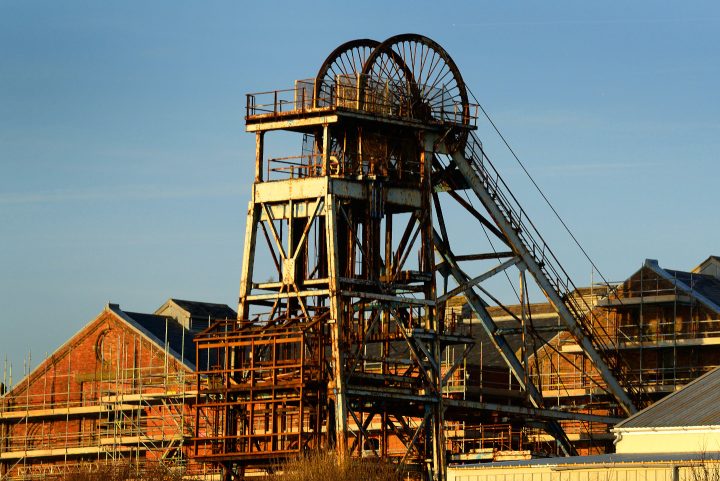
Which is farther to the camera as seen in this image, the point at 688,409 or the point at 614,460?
the point at 688,409

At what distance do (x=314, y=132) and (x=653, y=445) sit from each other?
1576 centimetres

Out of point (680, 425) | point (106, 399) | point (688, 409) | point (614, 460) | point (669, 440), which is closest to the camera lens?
point (614, 460)

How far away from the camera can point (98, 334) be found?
8538cm

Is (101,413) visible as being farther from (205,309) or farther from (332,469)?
(332,469)

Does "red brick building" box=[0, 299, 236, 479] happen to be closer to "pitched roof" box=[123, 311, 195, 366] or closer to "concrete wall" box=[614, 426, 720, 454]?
"pitched roof" box=[123, 311, 195, 366]

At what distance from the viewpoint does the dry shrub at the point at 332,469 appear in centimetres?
5809

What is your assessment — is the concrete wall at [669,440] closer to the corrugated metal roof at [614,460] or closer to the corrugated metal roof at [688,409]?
the corrugated metal roof at [688,409]

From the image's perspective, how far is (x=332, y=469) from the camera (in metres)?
58.7

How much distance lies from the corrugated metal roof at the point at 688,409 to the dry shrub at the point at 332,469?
765cm

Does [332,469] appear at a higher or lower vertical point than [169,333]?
lower

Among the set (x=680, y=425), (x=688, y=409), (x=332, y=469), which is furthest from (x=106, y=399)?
(x=680, y=425)

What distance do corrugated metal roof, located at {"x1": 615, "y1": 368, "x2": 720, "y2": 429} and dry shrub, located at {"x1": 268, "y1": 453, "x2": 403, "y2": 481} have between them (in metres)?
7.65

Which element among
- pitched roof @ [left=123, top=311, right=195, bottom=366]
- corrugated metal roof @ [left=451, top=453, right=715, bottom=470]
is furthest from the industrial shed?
pitched roof @ [left=123, top=311, right=195, bottom=366]

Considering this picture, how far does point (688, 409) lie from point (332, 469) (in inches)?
440
